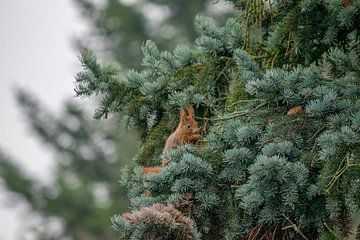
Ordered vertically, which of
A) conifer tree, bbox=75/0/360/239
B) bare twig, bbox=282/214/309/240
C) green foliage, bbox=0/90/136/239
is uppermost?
green foliage, bbox=0/90/136/239

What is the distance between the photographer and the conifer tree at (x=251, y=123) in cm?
333

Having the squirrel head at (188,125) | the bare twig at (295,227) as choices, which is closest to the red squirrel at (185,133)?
the squirrel head at (188,125)

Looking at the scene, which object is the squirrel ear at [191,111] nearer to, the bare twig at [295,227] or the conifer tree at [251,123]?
the conifer tree at [251,123]

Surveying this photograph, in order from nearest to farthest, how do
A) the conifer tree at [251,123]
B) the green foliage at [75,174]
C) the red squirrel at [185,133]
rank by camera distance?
the conifer tree at [251,123] < the red squirrel at [185,133] < the green foliage at [75,174]

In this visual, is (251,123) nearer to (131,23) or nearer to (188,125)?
(188,125)

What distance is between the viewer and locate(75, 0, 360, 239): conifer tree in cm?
333

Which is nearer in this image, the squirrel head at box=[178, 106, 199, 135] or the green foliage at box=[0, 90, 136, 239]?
the squirrel head at box=[178, 106, 199, 135]

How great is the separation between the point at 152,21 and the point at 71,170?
16.8 ft

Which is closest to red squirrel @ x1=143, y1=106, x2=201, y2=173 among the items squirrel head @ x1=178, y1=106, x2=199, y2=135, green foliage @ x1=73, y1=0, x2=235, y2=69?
squirrel head @ x1=178, y1=106, x2=199, y2=135

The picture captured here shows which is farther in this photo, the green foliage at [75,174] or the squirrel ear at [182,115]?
the green foliage at [75,174]

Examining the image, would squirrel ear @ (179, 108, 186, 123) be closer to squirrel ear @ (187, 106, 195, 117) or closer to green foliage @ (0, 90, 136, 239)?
squirrel ear @ (187, 106, 195, 117)

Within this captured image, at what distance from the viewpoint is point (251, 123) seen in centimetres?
369

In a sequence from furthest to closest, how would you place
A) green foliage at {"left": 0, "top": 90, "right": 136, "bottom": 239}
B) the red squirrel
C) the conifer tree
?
→ green foliage at {"left": 0, "top": 90, "right": 136, "bottom": 239} → the red squirrel → the conifer tree

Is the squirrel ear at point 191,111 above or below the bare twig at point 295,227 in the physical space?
above
